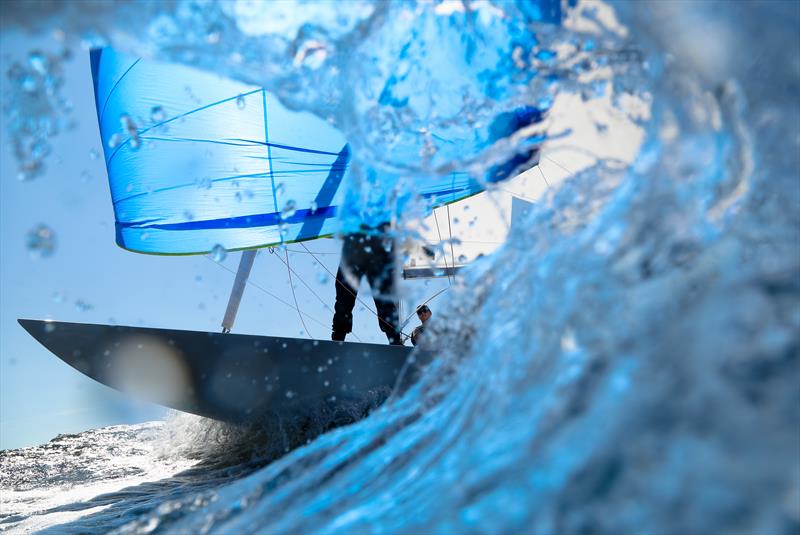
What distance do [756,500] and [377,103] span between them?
1976mm

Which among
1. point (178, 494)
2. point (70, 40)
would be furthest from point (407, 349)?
point (70, 40)

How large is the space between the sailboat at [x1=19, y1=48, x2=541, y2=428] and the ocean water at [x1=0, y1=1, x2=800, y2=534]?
3.51 feet

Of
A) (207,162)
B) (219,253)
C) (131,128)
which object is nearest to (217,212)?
(207,162)

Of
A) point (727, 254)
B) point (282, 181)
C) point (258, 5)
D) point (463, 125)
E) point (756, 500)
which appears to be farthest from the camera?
point (282, 181)

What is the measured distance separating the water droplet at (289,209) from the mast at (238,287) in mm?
741

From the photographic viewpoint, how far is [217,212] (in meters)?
5.27

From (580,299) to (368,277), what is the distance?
2.85m

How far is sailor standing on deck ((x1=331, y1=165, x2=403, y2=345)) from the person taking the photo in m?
3.40

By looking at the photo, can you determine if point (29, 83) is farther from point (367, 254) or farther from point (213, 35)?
point (367, 254)

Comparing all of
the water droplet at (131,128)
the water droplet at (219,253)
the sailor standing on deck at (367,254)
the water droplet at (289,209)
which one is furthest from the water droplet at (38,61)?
the water droplet at (289,209)

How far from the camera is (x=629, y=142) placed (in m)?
1.75

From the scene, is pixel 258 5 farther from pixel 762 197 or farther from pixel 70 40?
pixel 762 197

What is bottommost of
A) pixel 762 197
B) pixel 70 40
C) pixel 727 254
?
pixel 727 254

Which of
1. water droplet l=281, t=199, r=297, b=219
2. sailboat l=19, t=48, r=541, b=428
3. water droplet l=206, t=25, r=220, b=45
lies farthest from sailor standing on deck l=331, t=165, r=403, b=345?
water droplet l=206, t=25, r=220, b=45
